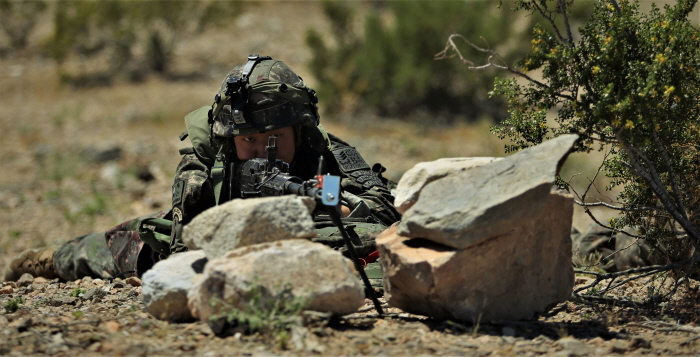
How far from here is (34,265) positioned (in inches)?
219

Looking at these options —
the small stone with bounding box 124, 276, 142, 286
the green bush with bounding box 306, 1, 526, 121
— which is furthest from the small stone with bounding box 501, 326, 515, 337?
the green bush with bounding box 306, 1, 526, 121

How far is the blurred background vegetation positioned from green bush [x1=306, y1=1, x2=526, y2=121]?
3cm

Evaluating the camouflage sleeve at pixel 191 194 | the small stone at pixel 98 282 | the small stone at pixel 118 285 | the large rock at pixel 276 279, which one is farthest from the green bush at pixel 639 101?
the small stone at pixel 98 282

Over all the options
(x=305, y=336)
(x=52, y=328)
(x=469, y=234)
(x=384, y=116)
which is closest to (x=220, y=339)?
(x=305, y=336)

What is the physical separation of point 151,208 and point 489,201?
6.39m

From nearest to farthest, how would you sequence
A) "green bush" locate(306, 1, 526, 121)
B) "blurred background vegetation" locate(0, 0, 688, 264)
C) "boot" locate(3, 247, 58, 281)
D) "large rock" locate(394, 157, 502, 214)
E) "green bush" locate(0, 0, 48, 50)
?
"large rock" locate(394, 157, 502, 214)
"boot" locate(3, 247, 58, 281)
"blurred background vegetation" locate(0, 0, 688, 264)
"green bush" locate(306, 1, 526, 121)
"green bush" locate(0, 0, 48, 50)

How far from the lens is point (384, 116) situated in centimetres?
1544

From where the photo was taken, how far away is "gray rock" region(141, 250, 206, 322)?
302 cm

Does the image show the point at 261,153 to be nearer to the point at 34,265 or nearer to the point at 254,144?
the point at 254,144

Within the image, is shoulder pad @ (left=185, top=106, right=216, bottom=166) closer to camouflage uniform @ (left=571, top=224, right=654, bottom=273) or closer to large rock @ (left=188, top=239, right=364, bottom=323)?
large rock @ (left=188, top=239, right=364, bottom=323)

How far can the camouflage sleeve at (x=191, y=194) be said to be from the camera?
407 cm

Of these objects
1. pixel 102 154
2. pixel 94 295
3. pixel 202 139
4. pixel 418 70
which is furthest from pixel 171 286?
pixel 418 70

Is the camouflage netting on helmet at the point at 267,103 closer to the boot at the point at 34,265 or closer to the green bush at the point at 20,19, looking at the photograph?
the boot at the point at 34,265

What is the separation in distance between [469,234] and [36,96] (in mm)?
16626
